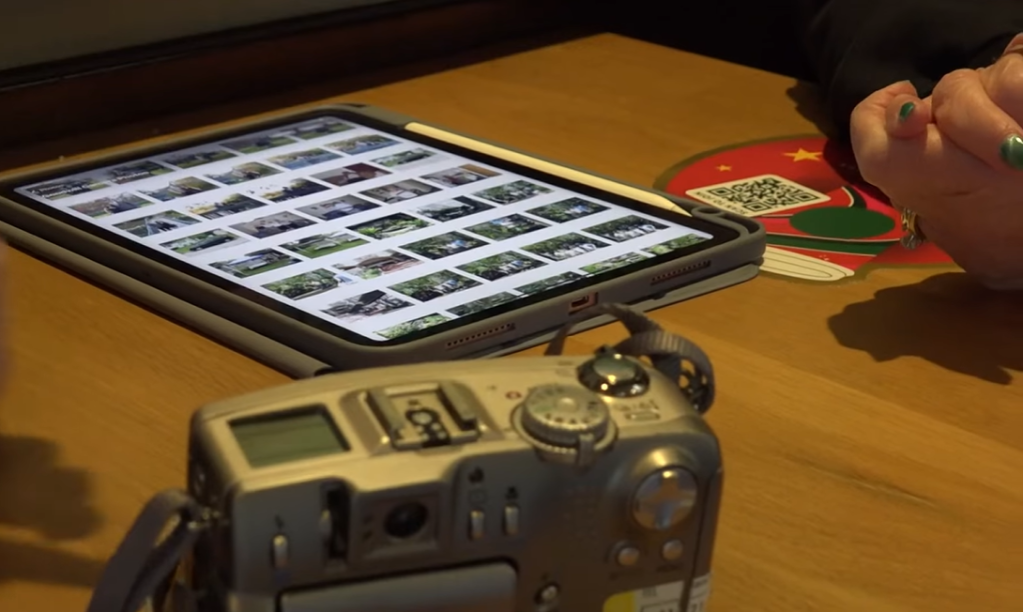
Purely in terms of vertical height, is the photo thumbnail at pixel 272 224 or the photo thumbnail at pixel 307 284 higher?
the photo thumbnail at pixel 272 224

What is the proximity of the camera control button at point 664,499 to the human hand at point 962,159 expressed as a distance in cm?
32

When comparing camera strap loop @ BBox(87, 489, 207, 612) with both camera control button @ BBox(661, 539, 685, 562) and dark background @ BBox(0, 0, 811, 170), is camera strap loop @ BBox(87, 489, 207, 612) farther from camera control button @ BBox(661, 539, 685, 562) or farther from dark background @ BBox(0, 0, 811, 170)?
dark background @ BBox(0, 0, 811, 170)

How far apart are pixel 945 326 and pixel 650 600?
0.32 metres

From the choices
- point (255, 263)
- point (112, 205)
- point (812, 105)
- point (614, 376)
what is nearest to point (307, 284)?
point (255, 263)

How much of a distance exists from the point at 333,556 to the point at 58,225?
0.40 meters

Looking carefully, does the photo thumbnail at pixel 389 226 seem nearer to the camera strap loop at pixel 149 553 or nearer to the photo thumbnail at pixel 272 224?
the photo thumbnail at pixel 272 224

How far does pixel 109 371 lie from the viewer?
1.82 ft

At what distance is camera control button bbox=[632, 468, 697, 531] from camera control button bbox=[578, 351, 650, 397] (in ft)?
0.08

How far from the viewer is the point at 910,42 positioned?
0.86 meters

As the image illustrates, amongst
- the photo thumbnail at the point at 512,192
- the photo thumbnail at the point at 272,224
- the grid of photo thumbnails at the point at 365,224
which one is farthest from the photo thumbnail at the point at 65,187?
the photo thumbnail at the point at 512,192

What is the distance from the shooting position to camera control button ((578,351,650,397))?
0.36m

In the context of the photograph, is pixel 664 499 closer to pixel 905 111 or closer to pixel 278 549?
pixel 278 549

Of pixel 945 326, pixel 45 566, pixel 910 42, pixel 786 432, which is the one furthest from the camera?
pixel 910 42

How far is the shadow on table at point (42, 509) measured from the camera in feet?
1.39
